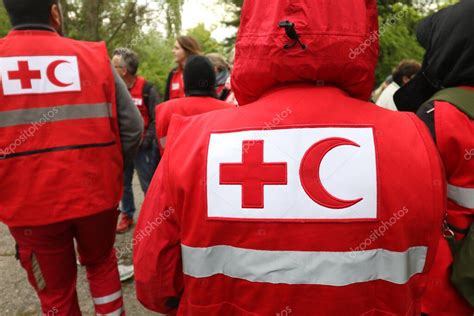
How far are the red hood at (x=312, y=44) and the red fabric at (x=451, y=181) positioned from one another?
462 millimetres

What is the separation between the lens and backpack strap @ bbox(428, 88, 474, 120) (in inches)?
59.1

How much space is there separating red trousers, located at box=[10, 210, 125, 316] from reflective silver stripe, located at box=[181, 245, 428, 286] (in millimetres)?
1310

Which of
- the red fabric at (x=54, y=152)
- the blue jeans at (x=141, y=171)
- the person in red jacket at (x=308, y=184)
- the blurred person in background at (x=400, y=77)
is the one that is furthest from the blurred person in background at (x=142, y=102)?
the person in red jacket at (x=308, y=184)

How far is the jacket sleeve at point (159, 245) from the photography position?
1.29 metres

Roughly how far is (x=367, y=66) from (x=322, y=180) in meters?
0.39

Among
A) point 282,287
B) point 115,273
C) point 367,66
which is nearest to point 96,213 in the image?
point 115,273

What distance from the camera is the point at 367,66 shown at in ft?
3.89

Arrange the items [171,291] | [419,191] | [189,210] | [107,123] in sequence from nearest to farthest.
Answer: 1. [419,191]
2. [189,210]
3. [171,291]
4. [107,123]

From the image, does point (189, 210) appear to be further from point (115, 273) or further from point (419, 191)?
point (115, 273)

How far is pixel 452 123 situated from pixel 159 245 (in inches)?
47.4

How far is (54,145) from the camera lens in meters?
2.09

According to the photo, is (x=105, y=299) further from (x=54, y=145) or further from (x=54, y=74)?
(x=54, y=74)

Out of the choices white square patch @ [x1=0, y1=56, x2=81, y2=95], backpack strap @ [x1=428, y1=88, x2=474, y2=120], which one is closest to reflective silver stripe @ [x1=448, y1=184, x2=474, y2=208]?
backpack strap @ [x1=428, y1=88, x2=474, y2=120]

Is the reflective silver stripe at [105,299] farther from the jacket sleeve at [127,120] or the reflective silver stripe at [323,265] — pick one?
the reflective silver stripe at [323,265]
